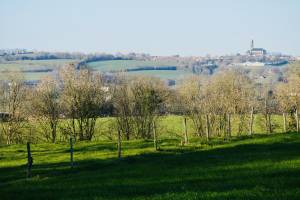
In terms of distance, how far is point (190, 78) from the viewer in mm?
86062

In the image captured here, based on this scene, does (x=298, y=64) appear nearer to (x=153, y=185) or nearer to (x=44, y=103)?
(x=44, y=103)

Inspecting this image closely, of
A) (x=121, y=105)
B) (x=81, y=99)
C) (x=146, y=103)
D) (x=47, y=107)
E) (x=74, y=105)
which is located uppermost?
(x=81, y=99)

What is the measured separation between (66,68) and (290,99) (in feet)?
113

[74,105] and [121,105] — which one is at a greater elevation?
[74,105]

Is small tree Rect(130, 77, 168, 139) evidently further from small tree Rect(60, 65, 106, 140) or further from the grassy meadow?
the grassy meadow

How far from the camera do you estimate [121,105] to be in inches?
3061

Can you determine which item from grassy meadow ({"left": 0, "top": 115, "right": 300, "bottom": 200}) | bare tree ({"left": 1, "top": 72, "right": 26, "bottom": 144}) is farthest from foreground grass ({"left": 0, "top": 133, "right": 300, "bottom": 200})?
bare tree ({"left": 1, "top": 72, "right": 26, "bottom": 144})

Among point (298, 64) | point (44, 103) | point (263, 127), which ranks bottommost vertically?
point (263, 127)

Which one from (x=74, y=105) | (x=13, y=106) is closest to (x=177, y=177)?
(x=74, y=105)

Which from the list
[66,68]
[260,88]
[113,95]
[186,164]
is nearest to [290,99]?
[260,88]

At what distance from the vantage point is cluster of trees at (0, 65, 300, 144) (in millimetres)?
72938

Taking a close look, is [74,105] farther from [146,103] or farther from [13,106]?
[146,103]

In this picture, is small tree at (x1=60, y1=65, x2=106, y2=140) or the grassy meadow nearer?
the grassy meadow

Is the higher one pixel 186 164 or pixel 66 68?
pixel 66 68
